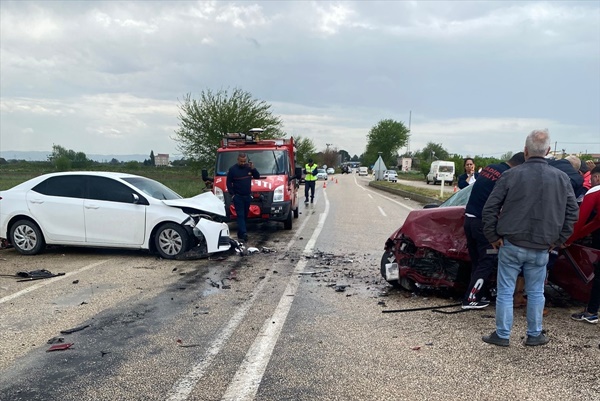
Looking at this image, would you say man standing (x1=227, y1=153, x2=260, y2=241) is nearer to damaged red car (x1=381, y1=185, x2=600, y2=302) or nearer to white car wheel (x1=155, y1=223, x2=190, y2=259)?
white car wheel (x1=155, y1=223, x2=190, y2=259)

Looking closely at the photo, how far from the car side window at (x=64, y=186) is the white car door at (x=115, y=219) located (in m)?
0.29

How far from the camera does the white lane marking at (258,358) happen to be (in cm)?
335

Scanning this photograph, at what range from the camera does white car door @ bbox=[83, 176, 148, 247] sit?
317 inches

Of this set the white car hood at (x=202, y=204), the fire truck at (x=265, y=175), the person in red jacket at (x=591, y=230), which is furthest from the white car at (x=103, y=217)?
the person in red jacket at (x=591, y=230)

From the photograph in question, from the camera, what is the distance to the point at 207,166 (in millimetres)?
35000

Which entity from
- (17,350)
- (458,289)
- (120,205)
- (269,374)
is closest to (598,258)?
(458,289)

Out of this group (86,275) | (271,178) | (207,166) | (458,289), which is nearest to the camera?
(458,289)

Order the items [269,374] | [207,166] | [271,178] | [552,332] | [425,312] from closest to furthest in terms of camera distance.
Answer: [269,374] < [552,332] < [425,312] < [271,178] < [207,166]

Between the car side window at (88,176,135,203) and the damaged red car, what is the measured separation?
4.72 meters

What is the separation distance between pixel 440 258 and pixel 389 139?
12035 cm

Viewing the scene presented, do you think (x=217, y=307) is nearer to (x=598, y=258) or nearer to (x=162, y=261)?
(x=162, y=261)

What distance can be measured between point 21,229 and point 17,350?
4888 mm

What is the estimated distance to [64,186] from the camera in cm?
846

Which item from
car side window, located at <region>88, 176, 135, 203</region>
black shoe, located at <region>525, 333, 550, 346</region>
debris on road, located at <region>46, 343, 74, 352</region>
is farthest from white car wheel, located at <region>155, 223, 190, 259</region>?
black shoe, located at <region>525, 333, 550, 346</region>
